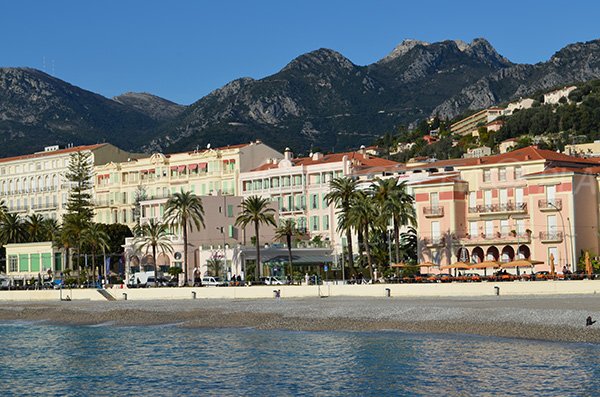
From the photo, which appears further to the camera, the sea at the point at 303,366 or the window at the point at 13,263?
the window at the point at 13,263

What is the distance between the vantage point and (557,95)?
192250 mm

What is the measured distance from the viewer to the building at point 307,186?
10512 cm

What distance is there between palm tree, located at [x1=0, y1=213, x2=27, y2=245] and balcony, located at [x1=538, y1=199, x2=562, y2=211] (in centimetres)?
6581

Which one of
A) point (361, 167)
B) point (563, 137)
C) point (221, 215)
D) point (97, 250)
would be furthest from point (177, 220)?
point (563, 137)

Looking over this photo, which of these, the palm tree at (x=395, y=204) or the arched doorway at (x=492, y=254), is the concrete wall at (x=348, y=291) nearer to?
the palm tree at (x=395, y=204)

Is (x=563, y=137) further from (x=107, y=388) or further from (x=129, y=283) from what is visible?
(x=107, y=388)

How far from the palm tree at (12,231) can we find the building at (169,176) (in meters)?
9.52

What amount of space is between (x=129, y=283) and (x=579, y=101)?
108 m

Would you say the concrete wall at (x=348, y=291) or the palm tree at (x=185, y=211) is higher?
the palm tree at (x=185, y=211)

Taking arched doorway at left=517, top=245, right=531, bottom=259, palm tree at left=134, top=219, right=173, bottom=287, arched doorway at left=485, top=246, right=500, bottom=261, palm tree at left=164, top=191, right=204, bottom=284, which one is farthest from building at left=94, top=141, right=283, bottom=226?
arched doorway at left=517, top=245, right=531, bottom=259

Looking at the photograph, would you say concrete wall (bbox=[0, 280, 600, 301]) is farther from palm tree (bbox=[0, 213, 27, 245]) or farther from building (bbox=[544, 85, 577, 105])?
building (bbox=[544, 85, 577, 105])

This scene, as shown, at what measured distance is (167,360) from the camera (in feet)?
136

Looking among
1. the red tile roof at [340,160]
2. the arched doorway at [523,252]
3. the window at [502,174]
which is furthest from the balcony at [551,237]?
the red tile roof at [340,160]

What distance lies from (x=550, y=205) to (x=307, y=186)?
3296cm
